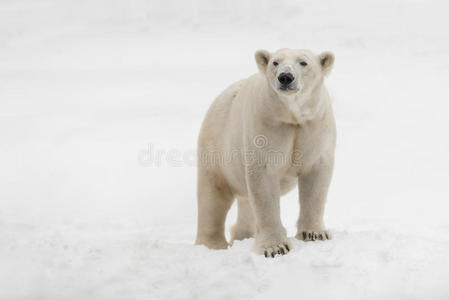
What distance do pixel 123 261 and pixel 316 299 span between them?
4.73 feet

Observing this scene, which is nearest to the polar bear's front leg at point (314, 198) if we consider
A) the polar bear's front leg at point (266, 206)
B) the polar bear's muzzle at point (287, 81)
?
the polar bear's front leg at point (266, 206)

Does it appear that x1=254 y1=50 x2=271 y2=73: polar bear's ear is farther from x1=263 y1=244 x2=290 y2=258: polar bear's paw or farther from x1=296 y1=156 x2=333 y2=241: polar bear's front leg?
x1=263 y1=244 x2=290 y2=258: polar bear's paw

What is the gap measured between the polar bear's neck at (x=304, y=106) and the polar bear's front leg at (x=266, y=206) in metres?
0.47

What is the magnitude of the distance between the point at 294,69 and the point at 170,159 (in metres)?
5.55

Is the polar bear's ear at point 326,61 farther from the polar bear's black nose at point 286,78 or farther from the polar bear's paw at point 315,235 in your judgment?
the polar bear's paw at point 315,235

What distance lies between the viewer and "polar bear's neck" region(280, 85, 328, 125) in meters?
4.89

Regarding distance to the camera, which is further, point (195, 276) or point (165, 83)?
point (165, 83)

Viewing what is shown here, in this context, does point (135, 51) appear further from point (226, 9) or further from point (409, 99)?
point (409, 99)

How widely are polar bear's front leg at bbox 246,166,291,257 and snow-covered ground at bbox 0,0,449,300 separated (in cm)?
18

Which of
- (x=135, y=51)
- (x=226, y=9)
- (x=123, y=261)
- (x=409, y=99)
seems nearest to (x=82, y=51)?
(x=135, y=51)

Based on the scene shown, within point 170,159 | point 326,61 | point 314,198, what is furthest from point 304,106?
point 170,159

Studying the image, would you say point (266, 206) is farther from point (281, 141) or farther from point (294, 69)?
point (294, 69)

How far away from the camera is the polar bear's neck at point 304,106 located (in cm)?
489

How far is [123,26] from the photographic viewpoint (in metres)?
18.1
